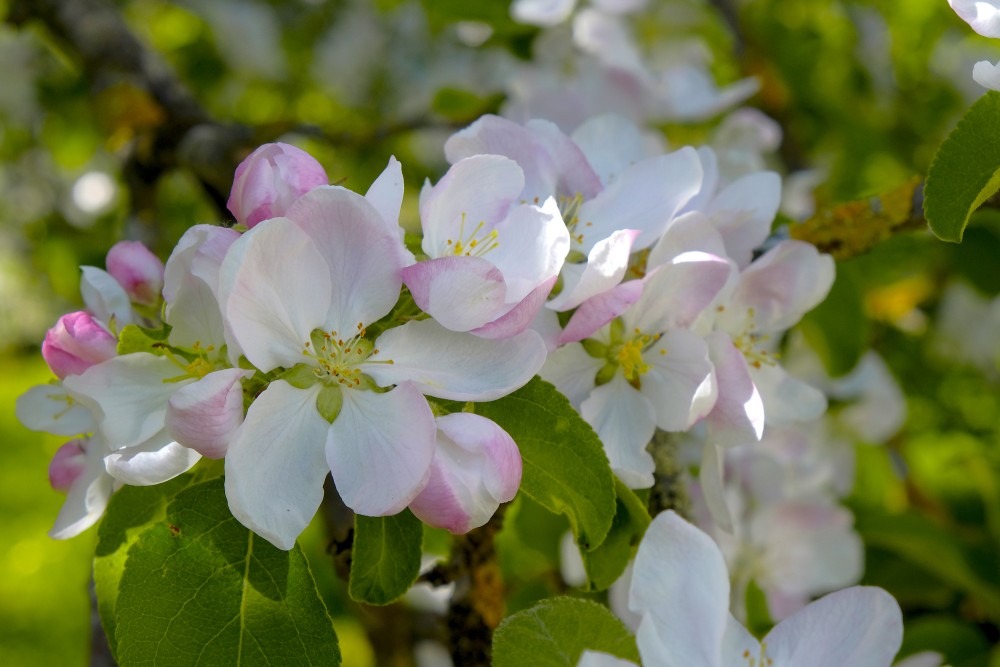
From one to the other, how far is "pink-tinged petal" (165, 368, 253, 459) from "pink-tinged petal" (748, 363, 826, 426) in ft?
1.66

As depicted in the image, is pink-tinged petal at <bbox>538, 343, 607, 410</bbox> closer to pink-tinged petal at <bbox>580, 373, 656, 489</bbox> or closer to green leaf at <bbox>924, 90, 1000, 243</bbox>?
pink-tinged petal at <bbox>580, 373, 656, 489</bbox>

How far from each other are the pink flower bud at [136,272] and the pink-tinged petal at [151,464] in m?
0.18

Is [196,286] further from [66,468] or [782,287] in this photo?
[782,287]

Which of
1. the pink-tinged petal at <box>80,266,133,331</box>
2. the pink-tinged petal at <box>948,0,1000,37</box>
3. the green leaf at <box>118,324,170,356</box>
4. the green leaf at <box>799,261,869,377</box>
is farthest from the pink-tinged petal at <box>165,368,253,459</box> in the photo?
the green leaf at <box>799,261,869,377</box>

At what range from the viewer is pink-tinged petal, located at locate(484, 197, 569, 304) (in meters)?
0.74

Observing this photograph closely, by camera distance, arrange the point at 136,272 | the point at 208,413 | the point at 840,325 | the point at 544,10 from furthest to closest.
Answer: the point at 544,10 < the point at 840,325 < the point at 136,272 < the point at 208,413

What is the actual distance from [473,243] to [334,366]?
15 centimetres

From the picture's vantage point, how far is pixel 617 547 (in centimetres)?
84

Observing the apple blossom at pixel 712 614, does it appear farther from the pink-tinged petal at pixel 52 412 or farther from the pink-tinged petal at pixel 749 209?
the pink-tinged petal at pixel 52 412

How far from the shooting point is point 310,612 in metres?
0.74

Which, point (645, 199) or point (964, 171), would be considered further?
point (645, 199)

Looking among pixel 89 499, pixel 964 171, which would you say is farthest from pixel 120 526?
pixel 964 171

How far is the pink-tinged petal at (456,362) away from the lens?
720mm

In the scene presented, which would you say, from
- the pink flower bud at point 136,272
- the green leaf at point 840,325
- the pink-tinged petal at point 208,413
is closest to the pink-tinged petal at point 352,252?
Answer: the pink-tinged petal at point 208,413
